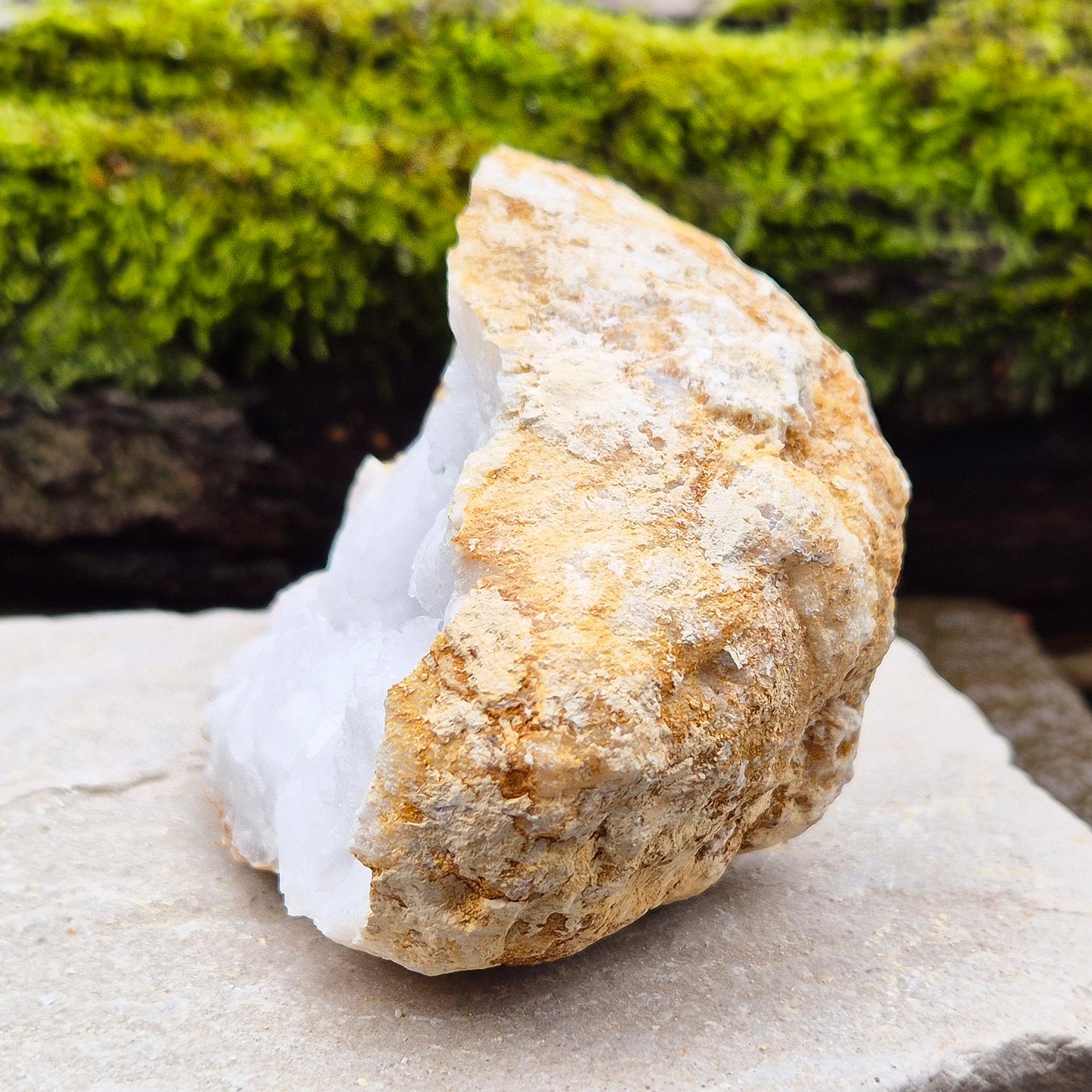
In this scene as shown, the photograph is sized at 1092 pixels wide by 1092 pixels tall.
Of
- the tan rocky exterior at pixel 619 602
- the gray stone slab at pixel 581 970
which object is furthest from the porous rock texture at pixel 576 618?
the gray stone slab at pixel 581 970

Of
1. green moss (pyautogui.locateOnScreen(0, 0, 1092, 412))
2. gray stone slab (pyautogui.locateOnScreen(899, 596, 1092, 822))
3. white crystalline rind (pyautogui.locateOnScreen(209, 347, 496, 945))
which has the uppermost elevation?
green moss (pyautogui.locateOnScreen(0, 0, 1092, 412))

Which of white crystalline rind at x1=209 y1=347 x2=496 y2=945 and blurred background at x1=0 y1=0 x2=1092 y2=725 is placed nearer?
white crystalline rind at x1=209 y1=347 x2=496 y2=945

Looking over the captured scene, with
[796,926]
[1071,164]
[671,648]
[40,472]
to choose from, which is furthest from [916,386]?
[40,472]

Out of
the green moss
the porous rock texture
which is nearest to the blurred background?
the green moss

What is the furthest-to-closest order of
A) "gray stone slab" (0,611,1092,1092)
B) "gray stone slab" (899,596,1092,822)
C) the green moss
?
the green moss
"gray stone slab" (899,596,1092,822)
"gray stone slab" (0,611,1092,1092)

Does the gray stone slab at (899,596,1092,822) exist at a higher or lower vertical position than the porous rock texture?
lower

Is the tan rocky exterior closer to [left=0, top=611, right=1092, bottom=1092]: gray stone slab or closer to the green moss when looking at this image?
[left=0, top=611, right=1092, bottom=1092]: gray stone slab

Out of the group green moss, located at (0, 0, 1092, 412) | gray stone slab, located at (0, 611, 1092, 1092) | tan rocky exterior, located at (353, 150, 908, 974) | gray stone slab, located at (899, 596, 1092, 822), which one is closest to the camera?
tan rocky exterior, located at (353, 150, 908, 974)
